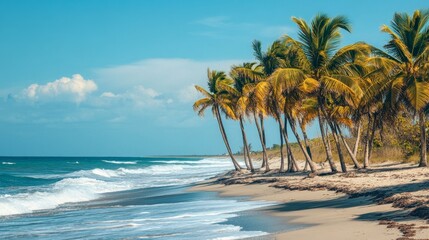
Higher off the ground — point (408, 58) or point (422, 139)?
point (408, 58)

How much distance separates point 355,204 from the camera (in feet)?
55.9

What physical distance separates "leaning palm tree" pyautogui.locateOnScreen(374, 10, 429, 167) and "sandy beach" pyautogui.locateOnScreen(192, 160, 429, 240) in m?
3.37

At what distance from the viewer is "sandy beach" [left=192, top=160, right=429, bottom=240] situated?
11.9m

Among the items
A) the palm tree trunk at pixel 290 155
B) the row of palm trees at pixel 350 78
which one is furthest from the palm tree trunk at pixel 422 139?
the palm tree trunk at pixel 290 155

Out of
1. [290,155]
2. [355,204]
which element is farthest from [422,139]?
[290,155]

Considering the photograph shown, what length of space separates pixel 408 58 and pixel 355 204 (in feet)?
36.2

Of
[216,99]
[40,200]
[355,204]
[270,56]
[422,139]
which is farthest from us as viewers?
[216,99]

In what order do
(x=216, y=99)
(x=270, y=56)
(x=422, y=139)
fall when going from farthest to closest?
(x=216, y=99) → (x=270, y=56) → (x=422, y=139)

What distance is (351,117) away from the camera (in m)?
32.3

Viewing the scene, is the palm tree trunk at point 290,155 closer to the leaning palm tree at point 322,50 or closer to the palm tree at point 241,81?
the palm tree at point 241,81

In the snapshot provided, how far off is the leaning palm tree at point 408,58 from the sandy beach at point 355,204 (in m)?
3.37

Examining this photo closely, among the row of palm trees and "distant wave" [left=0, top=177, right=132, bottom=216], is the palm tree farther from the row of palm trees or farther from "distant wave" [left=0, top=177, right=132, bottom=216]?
"distant wave" [left=0, top=177, right=132, bottom=216]

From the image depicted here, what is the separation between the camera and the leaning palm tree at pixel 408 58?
25.6m

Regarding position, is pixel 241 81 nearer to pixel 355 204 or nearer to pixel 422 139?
pixel 422 139
